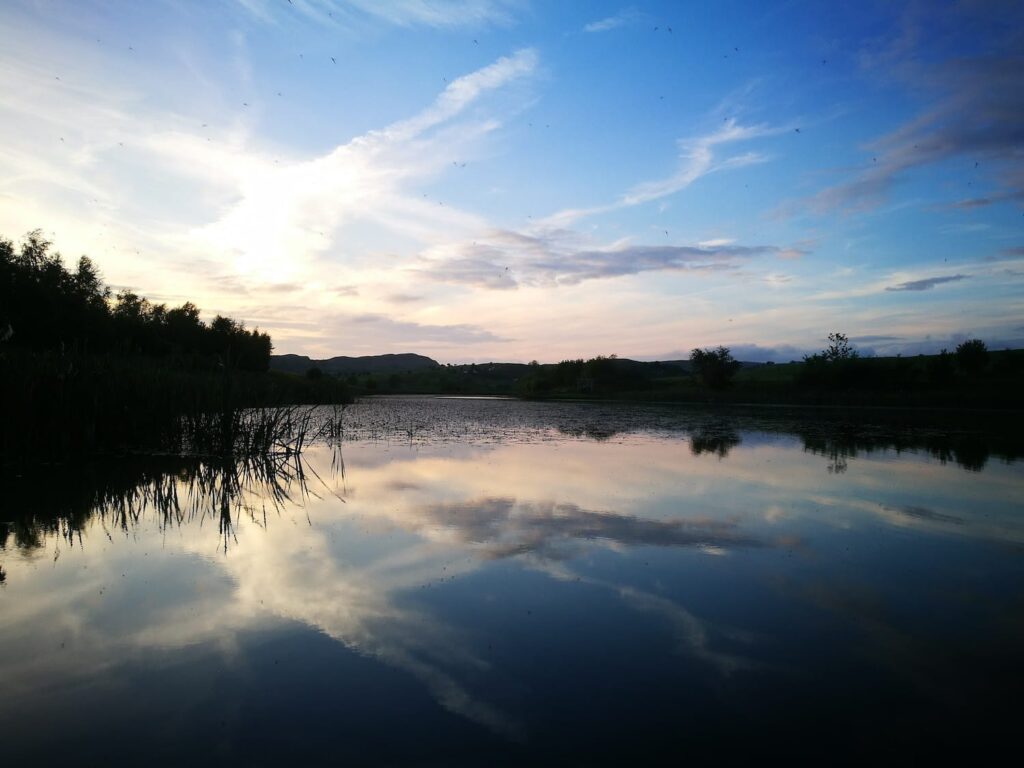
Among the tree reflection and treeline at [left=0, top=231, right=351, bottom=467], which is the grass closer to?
treeline at [left=0, top=231, right=351, bottom=467]

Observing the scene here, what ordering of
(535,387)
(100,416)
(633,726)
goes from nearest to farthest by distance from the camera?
1. (633,726)
2. (100,416)
3. (535,387)

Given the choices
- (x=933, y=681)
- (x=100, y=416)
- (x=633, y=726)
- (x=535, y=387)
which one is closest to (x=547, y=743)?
(x=633, y=726)

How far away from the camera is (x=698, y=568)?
5.70 metres

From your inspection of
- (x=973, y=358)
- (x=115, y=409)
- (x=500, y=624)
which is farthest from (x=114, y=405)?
(x=973, y=358)

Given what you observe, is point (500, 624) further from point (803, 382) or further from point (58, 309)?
point (803, 382)

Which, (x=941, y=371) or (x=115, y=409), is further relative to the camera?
(x=941, y=371)

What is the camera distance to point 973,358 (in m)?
56.2

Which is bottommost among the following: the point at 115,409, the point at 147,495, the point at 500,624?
the point at 500,624

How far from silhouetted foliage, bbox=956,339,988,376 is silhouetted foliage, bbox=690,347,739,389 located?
67.4 feet

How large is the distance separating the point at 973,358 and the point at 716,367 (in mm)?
23412

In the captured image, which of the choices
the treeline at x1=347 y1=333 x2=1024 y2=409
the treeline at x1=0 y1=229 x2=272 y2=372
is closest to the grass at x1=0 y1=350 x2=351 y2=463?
the treeline at x1=0 y1=229 x2=272 y2=372

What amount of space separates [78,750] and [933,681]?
15.0 feet

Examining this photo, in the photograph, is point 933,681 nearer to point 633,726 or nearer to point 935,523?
point 633,726

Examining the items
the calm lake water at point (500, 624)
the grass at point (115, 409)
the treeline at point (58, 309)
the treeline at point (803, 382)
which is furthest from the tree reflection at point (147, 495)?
the treeline at point (803, 382)
